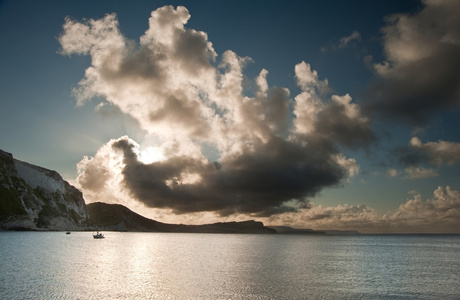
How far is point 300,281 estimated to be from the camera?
185 feet

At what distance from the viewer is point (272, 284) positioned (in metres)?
52.7

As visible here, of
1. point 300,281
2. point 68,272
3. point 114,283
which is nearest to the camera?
point 114,283

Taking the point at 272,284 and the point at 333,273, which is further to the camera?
the point at 333,273

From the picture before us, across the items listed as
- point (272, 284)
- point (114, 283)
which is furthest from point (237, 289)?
point (114, 283)

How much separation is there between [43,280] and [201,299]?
89.3 feet

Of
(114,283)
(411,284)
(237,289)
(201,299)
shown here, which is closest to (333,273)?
(411,284)

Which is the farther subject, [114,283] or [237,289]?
[114,283]

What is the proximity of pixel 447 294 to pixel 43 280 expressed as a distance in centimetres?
6126

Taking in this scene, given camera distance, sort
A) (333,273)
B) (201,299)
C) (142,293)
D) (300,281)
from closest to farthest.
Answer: (201,299) → (142,293) → (300,281) → (333,273)

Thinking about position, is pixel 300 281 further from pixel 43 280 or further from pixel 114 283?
pixel 43 280

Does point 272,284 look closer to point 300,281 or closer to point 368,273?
point 300,281

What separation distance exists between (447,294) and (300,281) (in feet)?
70.8

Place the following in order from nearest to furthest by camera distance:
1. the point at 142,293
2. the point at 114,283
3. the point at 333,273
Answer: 1. the point at 142,293
2. the point at 114,283
3. the point at 333,273

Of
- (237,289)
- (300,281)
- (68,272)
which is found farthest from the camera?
(68,272)
